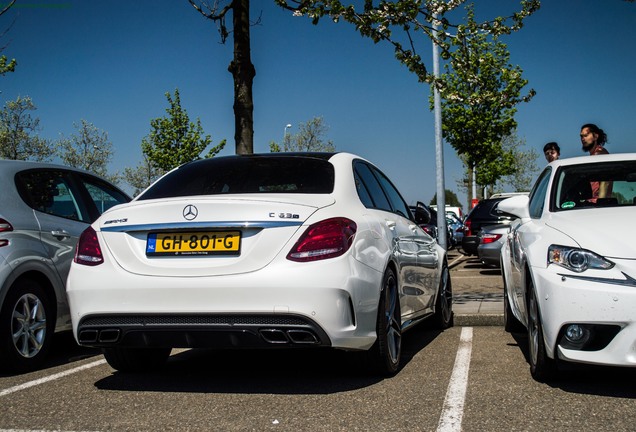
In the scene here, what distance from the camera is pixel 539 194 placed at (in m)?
6.14

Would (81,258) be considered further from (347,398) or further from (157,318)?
(347,398)

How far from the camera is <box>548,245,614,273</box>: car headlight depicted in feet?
Result: 14.1

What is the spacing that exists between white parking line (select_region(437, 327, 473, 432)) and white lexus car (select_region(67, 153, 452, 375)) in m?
0.48

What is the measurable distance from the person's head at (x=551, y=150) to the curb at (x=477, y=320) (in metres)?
4.08

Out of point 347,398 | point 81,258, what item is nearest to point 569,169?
point 347,398

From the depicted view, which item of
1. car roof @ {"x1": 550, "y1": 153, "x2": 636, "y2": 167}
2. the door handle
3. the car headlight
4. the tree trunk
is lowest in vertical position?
the car headlight

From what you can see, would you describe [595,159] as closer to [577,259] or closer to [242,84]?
[577,259]

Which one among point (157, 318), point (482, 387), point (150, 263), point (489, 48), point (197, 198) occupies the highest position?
point (489, 48)

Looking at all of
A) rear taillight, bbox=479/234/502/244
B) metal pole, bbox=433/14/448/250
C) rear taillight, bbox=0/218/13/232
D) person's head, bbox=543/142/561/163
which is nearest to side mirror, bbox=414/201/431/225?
rear taillight, bbox=0/218/13/232

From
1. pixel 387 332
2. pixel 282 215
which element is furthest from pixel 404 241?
pixel 282 215

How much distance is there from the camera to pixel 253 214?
4.44 m

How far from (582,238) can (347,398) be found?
1617 millimetres

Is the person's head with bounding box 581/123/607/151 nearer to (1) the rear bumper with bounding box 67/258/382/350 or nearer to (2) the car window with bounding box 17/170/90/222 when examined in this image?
(1) the rear bumper with bounding box 67/258/382/350

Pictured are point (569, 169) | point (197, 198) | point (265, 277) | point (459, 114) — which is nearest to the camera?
point (265, 277)
